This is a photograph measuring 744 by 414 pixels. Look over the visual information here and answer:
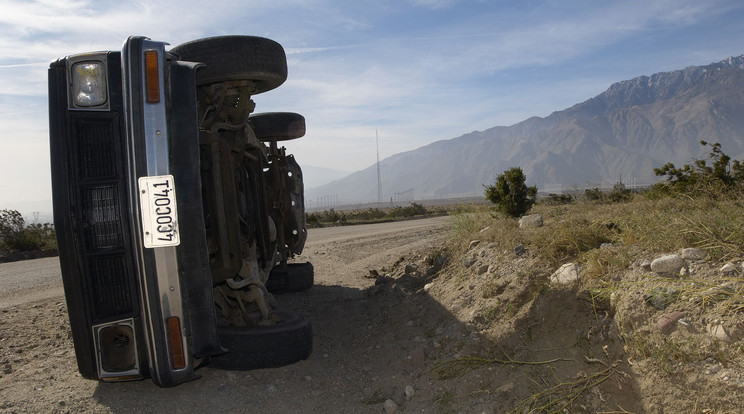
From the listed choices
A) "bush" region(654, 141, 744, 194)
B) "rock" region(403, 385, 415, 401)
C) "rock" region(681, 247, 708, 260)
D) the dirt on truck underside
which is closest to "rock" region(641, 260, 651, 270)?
the dirt on truck underside

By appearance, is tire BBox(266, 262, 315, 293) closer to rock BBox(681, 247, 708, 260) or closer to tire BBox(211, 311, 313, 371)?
tire BBox(211, 311, 313, 371)

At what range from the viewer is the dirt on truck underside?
10.2 ft

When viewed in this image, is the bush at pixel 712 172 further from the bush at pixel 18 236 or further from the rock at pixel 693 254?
the bush at pixel 18 236

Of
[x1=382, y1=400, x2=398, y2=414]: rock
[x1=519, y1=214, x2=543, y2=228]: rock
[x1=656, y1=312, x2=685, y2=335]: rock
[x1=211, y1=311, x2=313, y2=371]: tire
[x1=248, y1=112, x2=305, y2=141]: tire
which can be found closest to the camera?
[x1=656, y1=312, x2=685, y2=335]: rock

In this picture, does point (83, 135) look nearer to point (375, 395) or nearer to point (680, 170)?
point (375, 395)

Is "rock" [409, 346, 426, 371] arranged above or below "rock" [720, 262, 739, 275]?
below

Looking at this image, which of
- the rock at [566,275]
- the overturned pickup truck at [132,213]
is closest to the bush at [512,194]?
the rock at [566,275]

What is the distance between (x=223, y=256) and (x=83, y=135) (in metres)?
1.27

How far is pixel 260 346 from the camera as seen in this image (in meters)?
4.01

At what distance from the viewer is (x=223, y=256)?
4.02 meters

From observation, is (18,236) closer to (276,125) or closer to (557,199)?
(276,125)

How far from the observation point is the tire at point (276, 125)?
7227mm

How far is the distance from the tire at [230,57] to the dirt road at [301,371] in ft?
7.79

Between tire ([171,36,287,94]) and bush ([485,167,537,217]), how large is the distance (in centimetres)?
617
